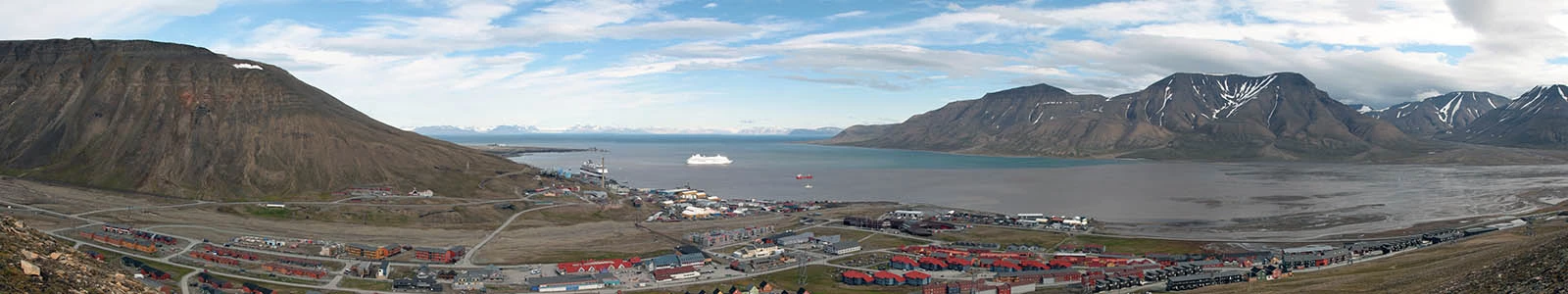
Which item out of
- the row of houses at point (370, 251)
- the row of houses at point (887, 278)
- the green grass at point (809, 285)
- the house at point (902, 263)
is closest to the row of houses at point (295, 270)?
the row of houses at point (370, 251)

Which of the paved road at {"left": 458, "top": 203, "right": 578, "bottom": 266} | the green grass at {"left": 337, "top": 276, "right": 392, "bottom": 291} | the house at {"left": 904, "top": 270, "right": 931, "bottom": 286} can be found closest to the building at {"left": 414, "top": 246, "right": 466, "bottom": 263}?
the paved road at {"left": 458, "top": 203, "right": 578, "bottom": 266}

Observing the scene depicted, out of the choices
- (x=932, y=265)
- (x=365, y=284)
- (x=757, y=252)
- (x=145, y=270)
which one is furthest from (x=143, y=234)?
(x=932, y=265)

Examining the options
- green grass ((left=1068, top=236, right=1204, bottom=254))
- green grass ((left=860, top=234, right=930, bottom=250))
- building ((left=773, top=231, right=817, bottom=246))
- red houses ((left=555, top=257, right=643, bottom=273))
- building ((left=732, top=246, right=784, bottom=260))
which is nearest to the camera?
red houses ((left=555, top=257, right=643, bottom=273))

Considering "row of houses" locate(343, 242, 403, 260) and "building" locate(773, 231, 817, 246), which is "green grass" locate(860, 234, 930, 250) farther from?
"row of houses" locate(343, 242, 403, 260)

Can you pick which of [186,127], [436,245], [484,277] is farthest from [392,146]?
[484,277]

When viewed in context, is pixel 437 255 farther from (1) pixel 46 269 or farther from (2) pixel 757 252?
(1) pixel 46 269

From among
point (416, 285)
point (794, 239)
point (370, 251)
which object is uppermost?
point (794, 239)

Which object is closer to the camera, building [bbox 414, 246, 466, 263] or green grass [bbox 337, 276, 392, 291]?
green grass [bbox 337, 276, 392, 291]
